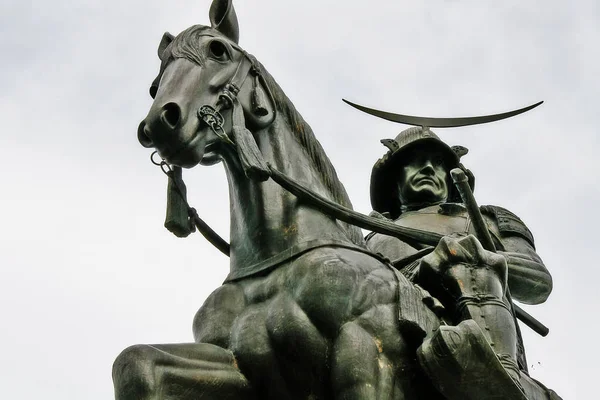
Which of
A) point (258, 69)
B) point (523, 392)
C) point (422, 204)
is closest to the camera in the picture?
point (523, 392)

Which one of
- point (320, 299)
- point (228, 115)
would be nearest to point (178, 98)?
point (228, 115)

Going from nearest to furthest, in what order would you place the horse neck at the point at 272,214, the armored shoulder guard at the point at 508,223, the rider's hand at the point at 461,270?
the horse neck at the point at 272,214 < the rider's hand at the point at 461,270 < the armored shoulder guard at the point at 508,223

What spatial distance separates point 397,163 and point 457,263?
11.3 ft

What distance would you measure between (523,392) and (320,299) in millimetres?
1487

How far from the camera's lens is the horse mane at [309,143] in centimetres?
1017

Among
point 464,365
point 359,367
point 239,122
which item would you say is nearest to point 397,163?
point 239,122

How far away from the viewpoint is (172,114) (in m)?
9.47

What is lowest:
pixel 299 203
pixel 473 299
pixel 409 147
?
pixel 473 299

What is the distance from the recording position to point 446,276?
9.89 meters

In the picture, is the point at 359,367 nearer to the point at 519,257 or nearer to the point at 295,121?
the point at 295,121

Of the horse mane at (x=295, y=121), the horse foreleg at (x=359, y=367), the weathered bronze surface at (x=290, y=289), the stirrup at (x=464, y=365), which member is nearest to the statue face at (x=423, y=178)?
the weathered bronze surface at (x=290, y=289)

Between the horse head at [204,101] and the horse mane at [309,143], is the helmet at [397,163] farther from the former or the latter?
the horse head at [204,101]

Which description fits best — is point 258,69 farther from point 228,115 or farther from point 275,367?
point 275,367

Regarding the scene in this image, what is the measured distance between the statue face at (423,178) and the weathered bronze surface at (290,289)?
233cm
